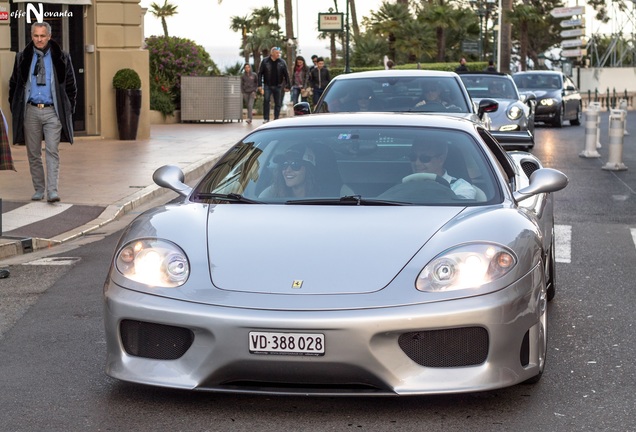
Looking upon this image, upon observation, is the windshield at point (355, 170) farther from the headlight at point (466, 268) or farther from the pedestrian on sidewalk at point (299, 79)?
the pedestrian on sidewalk at point (299, 79)

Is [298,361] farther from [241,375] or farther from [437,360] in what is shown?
[437,360]

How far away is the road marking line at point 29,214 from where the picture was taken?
1188 cm

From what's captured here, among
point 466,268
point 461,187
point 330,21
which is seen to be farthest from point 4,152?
point 330,21

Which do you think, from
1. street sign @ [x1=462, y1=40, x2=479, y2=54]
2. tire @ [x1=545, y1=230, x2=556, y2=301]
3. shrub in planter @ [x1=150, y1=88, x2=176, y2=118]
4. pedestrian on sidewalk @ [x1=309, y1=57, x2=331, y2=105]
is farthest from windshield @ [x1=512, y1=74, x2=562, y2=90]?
street sign @ [x1=462, y1=40, x2=479, y2=54]

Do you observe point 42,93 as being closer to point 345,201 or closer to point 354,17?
point 345,201

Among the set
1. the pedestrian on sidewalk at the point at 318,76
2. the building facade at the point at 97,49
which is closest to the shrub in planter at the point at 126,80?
the building facade at the point at 97,49

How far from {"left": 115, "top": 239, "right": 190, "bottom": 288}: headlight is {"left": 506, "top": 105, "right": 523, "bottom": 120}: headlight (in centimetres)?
1646

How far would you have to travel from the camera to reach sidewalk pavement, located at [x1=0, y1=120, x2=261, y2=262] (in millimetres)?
11969

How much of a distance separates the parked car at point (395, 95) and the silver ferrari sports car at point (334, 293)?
282 inches

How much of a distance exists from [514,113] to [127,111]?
7519 millimetres

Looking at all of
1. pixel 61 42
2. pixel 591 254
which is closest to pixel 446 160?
pixel 591 254

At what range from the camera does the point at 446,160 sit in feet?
21.1

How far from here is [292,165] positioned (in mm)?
6457

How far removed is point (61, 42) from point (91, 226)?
485 inches
